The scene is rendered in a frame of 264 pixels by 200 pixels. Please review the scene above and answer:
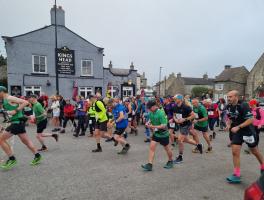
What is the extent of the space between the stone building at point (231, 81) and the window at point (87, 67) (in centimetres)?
3294

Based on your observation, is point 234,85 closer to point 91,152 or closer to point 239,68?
point 239,68

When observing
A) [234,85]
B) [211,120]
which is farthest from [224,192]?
[234,85]

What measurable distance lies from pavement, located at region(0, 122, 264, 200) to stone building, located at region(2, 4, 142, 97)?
12.9 meters

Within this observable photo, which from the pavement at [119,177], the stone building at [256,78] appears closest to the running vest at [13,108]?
the pavement at [119,177]

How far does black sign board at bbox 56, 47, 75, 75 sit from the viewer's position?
2083 cm

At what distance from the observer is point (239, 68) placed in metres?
48.9

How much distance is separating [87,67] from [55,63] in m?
3.14

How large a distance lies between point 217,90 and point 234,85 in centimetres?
363

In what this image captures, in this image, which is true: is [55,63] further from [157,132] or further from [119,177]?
[119,177]

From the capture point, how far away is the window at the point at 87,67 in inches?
882

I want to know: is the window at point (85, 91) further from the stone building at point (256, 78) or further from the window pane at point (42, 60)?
the stone building at point (256, 78)

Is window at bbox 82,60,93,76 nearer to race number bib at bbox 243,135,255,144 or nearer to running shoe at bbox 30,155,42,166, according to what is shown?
running shoe at bbox 30,155,42,166

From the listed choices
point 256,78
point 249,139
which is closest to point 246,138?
point 249,139

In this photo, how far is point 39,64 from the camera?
20.2 metres
